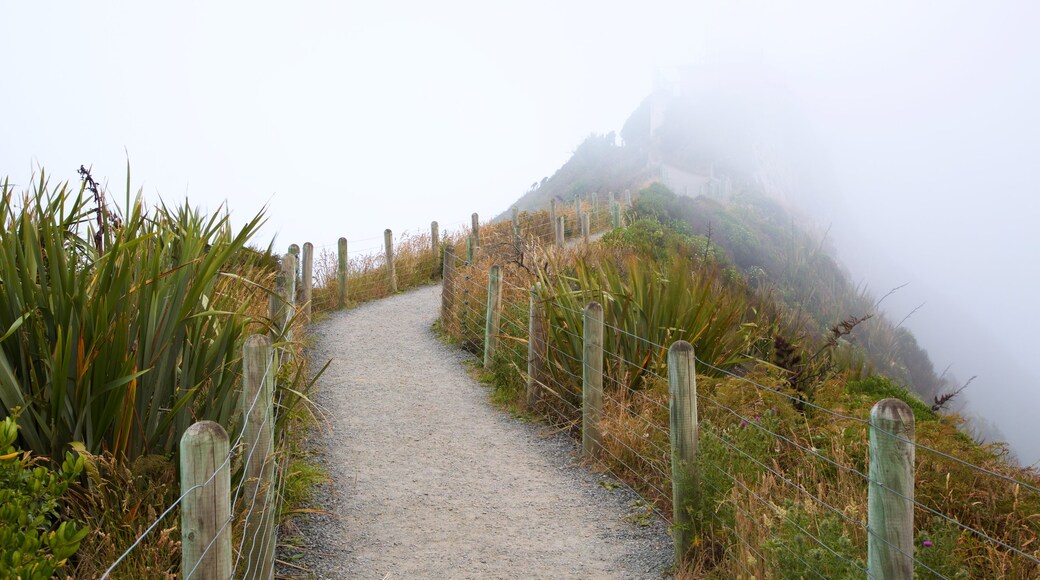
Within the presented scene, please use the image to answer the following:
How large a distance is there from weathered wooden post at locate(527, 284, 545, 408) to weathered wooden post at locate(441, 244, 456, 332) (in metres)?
4.52

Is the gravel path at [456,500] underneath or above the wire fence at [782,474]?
underneath

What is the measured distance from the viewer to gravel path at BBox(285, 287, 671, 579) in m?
5.36

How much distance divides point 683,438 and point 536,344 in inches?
129

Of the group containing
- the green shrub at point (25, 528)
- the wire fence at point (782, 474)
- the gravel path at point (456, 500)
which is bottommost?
the gravel path at point (456, 500)

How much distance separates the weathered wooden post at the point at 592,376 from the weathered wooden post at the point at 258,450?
118 inches

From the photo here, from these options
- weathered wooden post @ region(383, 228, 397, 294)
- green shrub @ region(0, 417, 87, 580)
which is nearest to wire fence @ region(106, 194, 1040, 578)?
green shrub @ region(0, 417, 87, 580)

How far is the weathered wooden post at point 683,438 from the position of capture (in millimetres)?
5145

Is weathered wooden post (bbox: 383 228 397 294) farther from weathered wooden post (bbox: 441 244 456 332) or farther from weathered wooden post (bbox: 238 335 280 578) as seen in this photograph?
weathered wooden post (bbox: 238 335 280 578)

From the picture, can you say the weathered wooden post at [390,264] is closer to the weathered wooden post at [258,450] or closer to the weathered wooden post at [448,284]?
the weathered wooden post at [448,284]

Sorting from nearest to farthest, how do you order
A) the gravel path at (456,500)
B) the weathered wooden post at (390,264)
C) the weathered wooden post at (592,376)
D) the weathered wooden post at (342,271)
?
1. the gravel path at (456,500)
2. the weathered wooden post at (592,376)
3. the weathered wooden post at (342,271)
4. the weathered wooden post at (390,264)

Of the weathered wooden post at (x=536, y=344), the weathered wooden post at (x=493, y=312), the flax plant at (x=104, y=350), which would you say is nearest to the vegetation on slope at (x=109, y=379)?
the flax plant at (x=104, y=350)

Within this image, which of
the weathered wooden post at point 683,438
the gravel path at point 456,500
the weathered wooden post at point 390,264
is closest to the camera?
the weathered wooden post at point 683,438

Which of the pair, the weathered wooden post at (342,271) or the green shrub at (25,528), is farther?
the weathered wooden post at (342,271)

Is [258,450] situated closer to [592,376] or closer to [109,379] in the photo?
[109,379]
